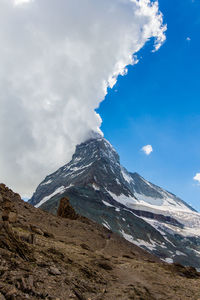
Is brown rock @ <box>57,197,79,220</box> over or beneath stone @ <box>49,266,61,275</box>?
over

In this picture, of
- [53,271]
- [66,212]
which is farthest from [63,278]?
[66,212]

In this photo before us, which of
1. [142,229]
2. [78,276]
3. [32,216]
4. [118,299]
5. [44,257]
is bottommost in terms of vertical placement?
[118,299]

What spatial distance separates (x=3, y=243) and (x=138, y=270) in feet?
40.9

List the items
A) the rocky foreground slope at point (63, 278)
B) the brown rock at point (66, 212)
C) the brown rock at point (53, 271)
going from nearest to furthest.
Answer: the rocky foreground slope at point (63, 278) → the brown rock at point (53, 271) → the brown rock at point (66, 212)

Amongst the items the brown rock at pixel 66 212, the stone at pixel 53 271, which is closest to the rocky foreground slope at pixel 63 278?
the stone at pixel 53 271

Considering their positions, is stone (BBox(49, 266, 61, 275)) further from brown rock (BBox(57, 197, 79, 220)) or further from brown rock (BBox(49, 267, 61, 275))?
brown rock (BBox(57, 197, 79, 220))

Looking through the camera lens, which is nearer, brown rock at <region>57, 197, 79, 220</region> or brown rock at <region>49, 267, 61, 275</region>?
brown rock at <region>49, 267, 61, 275</region>

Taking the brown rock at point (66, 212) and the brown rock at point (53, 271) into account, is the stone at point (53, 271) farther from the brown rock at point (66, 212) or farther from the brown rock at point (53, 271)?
the brown rock at point (66, 212)

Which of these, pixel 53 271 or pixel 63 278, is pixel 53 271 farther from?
pixel 63 278

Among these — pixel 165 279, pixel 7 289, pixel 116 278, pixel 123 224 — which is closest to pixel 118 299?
pixel 116 278

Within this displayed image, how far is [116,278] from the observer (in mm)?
14398

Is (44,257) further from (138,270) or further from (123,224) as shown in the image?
(123,224)

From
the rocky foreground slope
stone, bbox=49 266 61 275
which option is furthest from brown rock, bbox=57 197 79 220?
stone, bbox=49 266 61 275

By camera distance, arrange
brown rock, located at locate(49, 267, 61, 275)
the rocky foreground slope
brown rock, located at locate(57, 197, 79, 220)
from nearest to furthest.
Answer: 1. the rocky foreground slope
2. brown rock, located at locate(49, 267, 61, 275)
3. brown rock, located at locate(57, 197, 79, 220)
